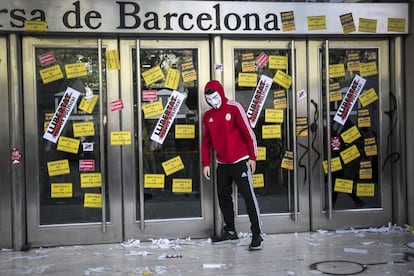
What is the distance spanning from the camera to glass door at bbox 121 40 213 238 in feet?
20.3

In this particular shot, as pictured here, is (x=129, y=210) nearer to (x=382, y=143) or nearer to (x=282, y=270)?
(x=282, y=270)

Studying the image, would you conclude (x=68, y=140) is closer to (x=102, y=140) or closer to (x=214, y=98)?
(x=102, y=140)

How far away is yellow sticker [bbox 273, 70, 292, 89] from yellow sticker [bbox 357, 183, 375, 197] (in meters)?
1.62

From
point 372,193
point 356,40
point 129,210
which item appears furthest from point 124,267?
point 356,40

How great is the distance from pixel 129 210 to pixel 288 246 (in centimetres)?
191

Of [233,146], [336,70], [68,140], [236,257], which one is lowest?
[236,257]

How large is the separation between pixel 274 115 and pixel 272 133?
0.23 m

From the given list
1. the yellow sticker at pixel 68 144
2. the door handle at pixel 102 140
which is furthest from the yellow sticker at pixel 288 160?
the yellow sticker at pixel 68 144

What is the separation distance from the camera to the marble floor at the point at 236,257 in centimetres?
507

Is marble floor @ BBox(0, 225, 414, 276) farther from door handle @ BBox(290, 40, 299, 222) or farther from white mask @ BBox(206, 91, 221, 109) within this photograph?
white mask @ BBox(206, 91, 221, 109)

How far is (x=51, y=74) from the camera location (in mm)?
6059

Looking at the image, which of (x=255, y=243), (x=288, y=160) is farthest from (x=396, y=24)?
(x=255, y=243)

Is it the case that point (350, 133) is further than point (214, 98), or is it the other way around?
point (350, 133)

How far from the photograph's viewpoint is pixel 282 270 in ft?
16.5
